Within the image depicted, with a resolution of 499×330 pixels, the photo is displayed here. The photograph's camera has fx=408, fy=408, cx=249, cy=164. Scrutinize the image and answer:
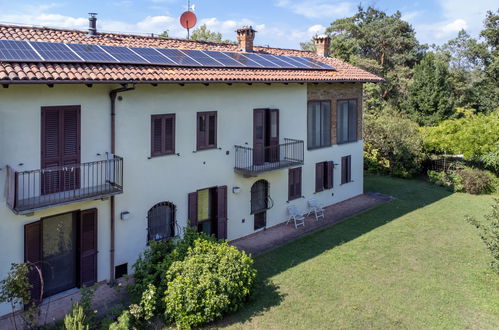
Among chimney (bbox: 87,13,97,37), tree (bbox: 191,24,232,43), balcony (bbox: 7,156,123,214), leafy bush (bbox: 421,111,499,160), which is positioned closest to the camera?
balcony (bbox: 7,156,123,214)

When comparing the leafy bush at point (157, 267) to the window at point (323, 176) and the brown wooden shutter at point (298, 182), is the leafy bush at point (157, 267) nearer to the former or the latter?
the brown wooden shutter at point (298, 182)

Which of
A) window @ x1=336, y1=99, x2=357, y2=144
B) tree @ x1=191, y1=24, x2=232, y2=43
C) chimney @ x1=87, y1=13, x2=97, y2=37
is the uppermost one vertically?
tree @ x1=191, y1=24, x2=232, y2=43

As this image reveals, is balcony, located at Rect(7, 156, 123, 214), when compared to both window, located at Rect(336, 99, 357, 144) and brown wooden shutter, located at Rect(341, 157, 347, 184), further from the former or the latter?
brown wooden shutter, located at Rect(341, 157, 347, 184)

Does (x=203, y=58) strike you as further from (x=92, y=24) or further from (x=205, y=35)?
(x=205, y=35)

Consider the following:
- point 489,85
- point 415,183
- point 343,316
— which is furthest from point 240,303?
point 489,85

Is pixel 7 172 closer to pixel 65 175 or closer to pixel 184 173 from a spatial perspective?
pixel 65 175

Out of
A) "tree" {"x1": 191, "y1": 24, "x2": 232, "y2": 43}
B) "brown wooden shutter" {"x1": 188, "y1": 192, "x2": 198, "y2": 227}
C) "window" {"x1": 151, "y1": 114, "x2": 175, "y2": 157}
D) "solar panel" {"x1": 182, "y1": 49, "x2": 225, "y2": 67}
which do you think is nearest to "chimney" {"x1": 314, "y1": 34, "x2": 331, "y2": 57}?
"solar panel" {"x1": 182, "y1": 49, "x2": 225, "y2": 67}

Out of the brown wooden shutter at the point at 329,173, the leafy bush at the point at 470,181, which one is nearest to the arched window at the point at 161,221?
the brown wooden shutter at the point at 329,173
